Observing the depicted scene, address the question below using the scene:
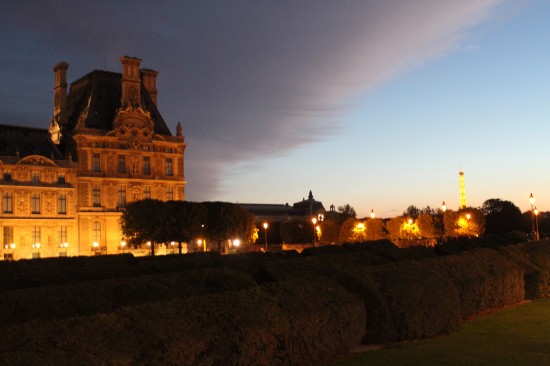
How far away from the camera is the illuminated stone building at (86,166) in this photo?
63875 millimetres

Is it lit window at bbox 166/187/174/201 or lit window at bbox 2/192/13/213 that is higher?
lit window at bbox 166/187/174/201

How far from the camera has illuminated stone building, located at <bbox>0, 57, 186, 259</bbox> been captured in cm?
6388

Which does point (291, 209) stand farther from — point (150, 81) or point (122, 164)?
point (122, 164)

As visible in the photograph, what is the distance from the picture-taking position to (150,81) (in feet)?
275

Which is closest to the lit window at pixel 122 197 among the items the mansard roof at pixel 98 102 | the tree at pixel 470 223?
the mansard roof at pixel 98 102

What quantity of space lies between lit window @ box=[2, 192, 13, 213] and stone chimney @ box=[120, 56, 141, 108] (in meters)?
16.6

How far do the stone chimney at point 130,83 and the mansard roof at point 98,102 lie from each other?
5.52 feet

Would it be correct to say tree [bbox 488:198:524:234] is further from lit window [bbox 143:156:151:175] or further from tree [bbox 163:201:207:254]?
lit window [bbox 143:156:151:175]

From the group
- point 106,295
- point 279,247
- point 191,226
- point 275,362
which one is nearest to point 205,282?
point 106,295

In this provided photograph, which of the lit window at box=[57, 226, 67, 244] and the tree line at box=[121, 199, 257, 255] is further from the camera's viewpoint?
the lit window at box=[57, 226, 67, 244]

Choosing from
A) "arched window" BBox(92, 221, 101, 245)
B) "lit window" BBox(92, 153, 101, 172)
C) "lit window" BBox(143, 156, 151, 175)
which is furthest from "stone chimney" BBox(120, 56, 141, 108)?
"arched window" BBox(92, 221, 101, 245)

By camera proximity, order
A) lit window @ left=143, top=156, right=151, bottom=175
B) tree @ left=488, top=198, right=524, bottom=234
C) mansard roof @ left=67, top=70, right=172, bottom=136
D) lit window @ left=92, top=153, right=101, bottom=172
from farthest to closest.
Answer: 1. tree @ left=488, top=198, right=524, bottom=234
2. lit window @ left=143, top=156, right=151, bottom=175
3. mansard roof @ left=67, top=70, right=172, bottom=136
4. lit window @ left=92, top=153, right=101, bottom=172

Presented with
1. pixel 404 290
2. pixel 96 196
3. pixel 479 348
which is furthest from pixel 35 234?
pixel 479 348

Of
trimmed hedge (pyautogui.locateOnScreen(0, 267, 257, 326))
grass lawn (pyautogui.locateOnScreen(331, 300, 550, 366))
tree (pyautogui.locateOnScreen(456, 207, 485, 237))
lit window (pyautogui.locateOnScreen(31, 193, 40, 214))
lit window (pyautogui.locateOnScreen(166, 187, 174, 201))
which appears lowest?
grass lawn (pyautogui.locateOnScreen(331, 300, 550, 366))
